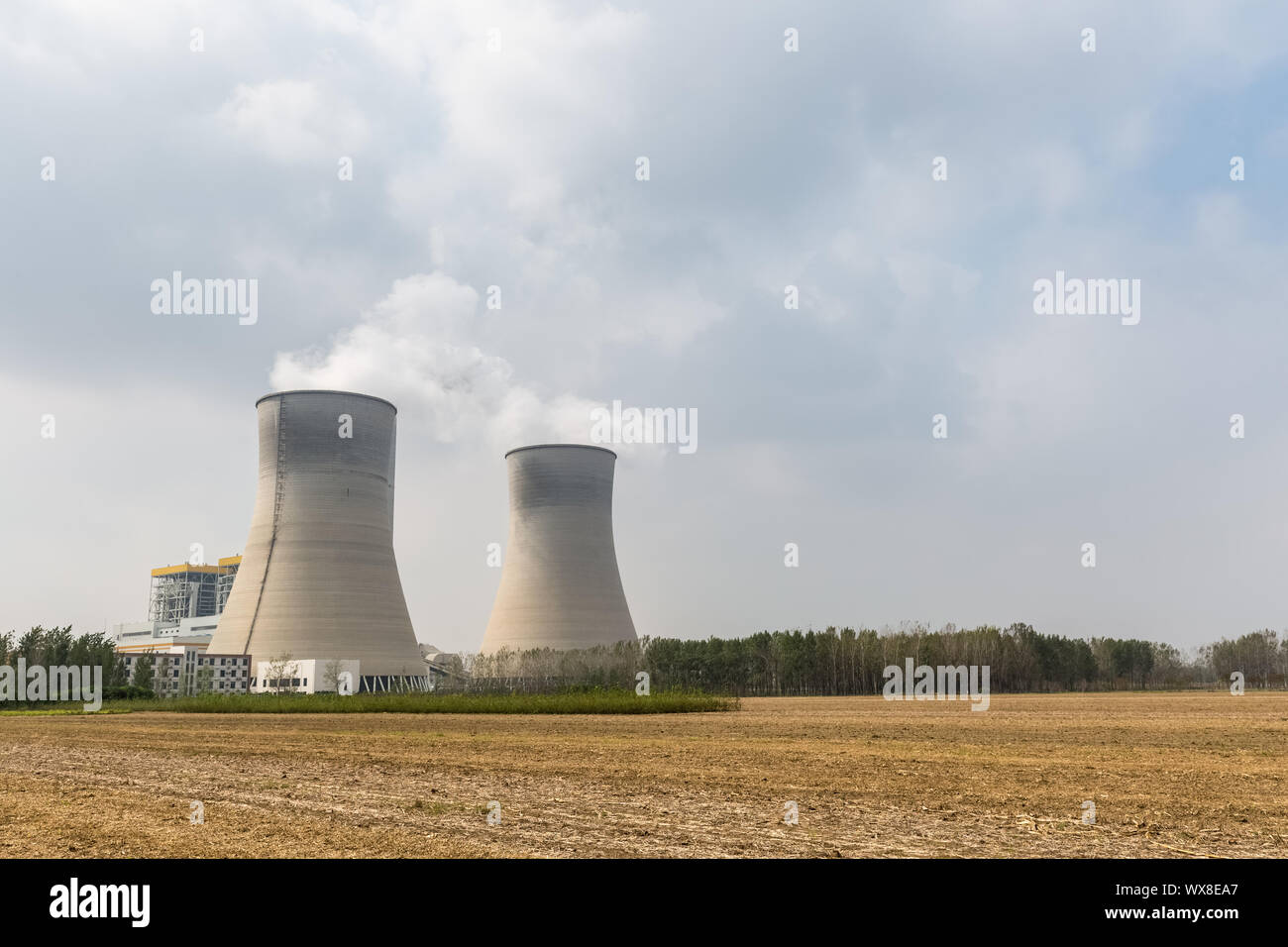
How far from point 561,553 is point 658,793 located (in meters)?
36.2

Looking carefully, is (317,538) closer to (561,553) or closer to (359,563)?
(359,563)

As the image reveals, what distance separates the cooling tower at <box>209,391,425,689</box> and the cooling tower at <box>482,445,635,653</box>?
22.4ft

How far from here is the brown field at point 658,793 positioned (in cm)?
697

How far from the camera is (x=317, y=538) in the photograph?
40250mm

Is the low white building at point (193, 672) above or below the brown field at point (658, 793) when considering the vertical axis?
below

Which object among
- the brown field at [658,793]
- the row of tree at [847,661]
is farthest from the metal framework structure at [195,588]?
the brown field at [658,793]

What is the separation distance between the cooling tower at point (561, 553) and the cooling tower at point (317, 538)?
6.84 m

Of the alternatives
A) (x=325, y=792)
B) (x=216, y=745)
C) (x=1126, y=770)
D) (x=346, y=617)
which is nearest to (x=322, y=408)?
(x=346, y=617)

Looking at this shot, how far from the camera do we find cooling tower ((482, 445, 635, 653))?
4591 centimetres

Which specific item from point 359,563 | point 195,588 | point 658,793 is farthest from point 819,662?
point 195,588

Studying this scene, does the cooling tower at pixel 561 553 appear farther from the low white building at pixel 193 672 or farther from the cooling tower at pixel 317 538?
the low white building at pixel 193 672

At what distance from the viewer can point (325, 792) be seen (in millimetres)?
10070
